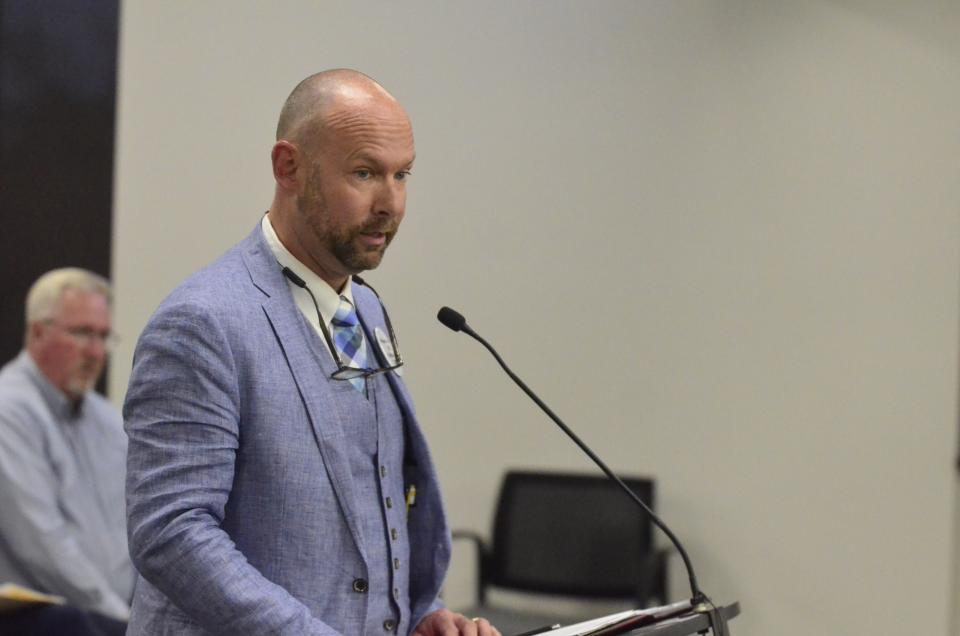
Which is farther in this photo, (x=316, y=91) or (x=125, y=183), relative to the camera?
(x=125, y=183)

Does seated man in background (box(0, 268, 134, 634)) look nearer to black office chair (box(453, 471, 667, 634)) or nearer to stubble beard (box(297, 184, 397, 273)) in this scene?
black office chair (box(453, 471, 667, 634))

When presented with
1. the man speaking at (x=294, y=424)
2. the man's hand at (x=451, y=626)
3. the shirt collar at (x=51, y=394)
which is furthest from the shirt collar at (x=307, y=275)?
the shirt collar at (x=51, y=394)

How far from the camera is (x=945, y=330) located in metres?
3.52

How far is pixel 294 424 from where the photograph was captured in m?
1.45

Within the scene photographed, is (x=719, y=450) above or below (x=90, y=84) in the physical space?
below

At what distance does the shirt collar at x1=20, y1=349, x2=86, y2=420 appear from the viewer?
360 cm

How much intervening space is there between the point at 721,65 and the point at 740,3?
0.20 meters

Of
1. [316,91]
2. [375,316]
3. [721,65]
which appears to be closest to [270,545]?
[375,316]

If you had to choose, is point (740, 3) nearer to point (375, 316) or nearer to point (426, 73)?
point (426, 73)

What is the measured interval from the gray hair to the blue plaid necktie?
2364 mm

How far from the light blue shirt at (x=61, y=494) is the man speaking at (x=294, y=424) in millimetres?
1988

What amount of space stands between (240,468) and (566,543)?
2588 millimetres

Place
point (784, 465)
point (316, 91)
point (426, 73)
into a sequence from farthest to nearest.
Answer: point (426, 73) < point (784, 465) < point (316, 91)

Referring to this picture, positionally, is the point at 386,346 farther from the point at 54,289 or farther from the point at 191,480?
the point at 54,289
